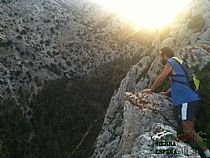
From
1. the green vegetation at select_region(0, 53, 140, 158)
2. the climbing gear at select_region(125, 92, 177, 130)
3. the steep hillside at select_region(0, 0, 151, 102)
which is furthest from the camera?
the steep hillside at select_region(0, 0, 151, 102)

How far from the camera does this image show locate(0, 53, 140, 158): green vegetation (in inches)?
2511

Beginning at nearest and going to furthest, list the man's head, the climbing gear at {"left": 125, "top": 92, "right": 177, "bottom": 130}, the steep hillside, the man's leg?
the man's leg → the man's head → the climbing gear at {"left": 125, "top": 92, "right": 177, "bottom": 130} → the steep hillside

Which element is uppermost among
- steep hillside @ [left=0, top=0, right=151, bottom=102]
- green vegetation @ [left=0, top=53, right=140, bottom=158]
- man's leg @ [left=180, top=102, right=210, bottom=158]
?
man's leg @ [left=180, top=102, right=210, bottom=158]

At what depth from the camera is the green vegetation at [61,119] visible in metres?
63.8

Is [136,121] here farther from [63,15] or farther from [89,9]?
[89,9]

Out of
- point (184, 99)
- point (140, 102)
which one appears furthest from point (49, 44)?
point (184, 99)

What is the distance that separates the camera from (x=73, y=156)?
198 ft

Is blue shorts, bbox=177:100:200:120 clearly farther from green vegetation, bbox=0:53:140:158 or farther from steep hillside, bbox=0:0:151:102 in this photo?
Answer: steep hillside, bbox=0:0:151:102

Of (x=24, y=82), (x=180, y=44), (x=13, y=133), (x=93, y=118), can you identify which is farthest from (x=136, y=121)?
(x=24, y=82)

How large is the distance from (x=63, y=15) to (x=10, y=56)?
128 feet

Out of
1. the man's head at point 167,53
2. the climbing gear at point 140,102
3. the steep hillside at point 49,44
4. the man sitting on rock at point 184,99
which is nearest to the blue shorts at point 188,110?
the man sitting on rock at point 184,99

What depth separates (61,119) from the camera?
252 feet

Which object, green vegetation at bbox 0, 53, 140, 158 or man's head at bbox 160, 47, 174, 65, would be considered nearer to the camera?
man's head at bbox 160, 47, 174, 65

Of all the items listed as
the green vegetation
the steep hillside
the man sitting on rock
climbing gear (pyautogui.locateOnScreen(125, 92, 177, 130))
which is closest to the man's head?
the man sitting on rock
